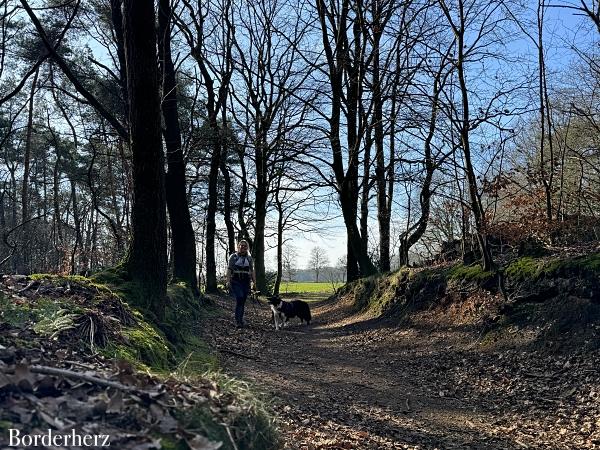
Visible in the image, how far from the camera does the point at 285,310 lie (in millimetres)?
13688

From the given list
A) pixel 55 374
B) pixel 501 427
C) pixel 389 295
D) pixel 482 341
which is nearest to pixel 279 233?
pixel 389 295

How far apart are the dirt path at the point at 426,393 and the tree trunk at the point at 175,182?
357 centimetres

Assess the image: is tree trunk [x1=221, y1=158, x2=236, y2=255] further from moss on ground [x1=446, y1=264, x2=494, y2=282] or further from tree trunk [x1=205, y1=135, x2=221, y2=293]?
moss on ground [x1=446, y1=264, x2=494, y2=282]

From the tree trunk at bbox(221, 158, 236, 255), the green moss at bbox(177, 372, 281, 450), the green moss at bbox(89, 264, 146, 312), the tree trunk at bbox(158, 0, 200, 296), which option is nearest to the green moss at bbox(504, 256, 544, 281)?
the green moss at bbox(89, 264, 146, 312)

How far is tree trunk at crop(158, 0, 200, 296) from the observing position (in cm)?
1250

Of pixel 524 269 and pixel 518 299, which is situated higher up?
pixel 524 269

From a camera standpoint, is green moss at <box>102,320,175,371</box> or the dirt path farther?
the dirt path

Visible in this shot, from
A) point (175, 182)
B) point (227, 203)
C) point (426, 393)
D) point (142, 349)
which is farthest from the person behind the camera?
point (227, 203)

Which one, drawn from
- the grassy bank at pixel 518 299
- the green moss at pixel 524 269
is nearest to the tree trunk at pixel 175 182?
the grassy bank at pixel 518 299

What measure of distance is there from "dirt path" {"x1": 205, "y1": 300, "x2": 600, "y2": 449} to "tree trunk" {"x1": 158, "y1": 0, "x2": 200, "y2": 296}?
3574 mm

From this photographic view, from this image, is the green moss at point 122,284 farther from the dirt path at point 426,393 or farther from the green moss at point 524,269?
the green moss at point 524,269

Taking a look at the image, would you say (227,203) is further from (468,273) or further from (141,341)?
(141,341)

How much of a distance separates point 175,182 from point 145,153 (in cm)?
551

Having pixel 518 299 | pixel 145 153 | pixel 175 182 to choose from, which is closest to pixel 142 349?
pixel 145 153
